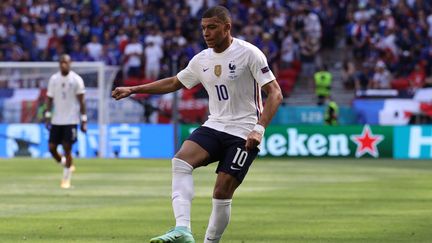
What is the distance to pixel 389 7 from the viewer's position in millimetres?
38594

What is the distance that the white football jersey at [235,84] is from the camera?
35.1 feet

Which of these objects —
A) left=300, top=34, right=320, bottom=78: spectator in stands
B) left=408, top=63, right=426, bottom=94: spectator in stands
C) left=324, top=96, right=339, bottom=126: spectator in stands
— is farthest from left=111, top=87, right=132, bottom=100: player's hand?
left=300, top=34, right=320, bottom=78: spectator in stands


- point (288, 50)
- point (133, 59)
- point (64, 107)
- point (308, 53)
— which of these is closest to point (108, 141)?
point (133, 59)

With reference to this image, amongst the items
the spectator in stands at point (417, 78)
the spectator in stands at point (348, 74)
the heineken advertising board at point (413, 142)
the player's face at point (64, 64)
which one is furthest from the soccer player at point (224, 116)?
the spectator in stands at point (348, 74)

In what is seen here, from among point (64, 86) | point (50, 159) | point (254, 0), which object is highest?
point (254, 0)

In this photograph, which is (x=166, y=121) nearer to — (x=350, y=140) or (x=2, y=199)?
(x=350, y=140)

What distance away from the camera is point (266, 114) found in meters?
Result: 10.4

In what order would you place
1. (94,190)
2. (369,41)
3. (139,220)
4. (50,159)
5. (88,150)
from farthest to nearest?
(369,41), (88,150), (50,159), (94,190), (139,220)

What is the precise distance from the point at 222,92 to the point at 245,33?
92.7 ft

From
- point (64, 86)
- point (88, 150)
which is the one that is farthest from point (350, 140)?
point (64, 86)

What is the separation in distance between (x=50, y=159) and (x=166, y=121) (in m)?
4.50

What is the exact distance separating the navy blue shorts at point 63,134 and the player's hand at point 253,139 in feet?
42.5

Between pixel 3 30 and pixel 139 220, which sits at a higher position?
pixel 3 30

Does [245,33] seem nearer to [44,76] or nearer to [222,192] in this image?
[44,76]
